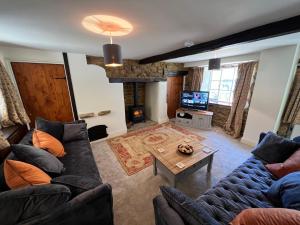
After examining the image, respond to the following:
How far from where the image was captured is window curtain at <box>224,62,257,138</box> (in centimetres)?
340

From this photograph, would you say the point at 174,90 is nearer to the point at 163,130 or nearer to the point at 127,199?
the point at 163,130

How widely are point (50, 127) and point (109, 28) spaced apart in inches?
73.4

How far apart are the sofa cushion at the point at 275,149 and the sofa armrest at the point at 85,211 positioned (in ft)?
6.95

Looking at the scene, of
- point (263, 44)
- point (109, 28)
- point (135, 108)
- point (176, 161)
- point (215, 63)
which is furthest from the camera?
point (135, 108)

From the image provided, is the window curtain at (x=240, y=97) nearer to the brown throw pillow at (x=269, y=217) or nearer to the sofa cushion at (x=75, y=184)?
the brown throw pillow at (x=269, y=217)

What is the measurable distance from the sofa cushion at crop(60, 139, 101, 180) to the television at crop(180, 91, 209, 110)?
3436 mm

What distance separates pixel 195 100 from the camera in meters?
4.43

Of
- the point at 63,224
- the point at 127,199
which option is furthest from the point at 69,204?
the point at 127,199

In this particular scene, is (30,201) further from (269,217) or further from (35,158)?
(269,217)

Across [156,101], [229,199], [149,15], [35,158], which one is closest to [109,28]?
[149,15]

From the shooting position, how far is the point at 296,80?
8.96 feet

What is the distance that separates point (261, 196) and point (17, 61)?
424cm

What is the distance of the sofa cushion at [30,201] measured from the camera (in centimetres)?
88

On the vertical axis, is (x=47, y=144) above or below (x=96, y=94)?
below
